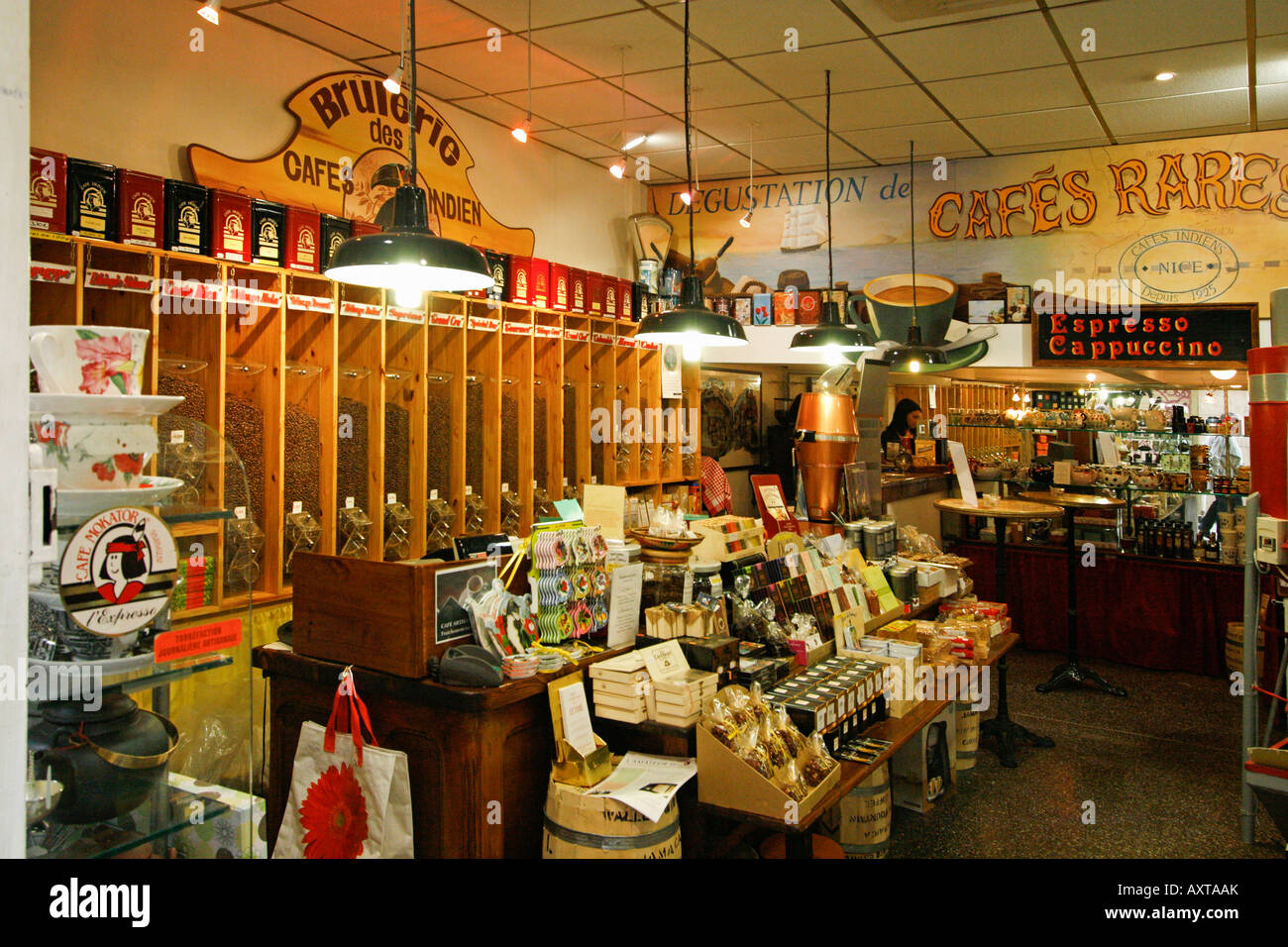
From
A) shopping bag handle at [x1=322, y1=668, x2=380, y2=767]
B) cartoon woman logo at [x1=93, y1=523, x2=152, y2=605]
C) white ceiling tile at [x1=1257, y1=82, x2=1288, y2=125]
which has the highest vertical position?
white ceiling tile at [x1=1257, y1=82, x2=1288, y2=125]

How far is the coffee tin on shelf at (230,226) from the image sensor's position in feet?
12.8

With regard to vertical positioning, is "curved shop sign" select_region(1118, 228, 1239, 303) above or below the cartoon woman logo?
above

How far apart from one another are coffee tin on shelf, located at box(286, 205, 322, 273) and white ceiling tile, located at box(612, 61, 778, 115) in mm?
2045

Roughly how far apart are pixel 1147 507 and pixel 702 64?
14.5 feet

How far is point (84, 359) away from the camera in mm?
1628

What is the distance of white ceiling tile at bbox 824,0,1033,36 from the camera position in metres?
4.25

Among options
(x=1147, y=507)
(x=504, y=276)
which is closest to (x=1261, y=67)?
(x=1147, y=507)

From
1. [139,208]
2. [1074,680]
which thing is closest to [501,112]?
[139,208]

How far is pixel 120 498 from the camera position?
1.66 m

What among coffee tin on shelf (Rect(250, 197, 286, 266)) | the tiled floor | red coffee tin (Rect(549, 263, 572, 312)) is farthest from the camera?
red coffee tin (Rect(549, 263, 572, 312))

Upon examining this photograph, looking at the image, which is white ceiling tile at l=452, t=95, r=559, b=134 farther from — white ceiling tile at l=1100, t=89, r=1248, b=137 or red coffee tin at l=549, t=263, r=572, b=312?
white ceiling tile at l=1100, t=89, r=1248, b=137

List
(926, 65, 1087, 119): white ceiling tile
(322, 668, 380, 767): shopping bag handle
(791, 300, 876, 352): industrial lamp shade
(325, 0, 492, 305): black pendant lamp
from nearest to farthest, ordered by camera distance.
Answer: (325, 0, 492, 305): black pendant lamp
(322, 668, 380, 767): shopping bag handle
(791, 300, 876, 352): industrial lamp shade
(926, 65, 1087, 119): white ceiling tile

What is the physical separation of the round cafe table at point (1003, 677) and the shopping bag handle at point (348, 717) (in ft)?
11.2

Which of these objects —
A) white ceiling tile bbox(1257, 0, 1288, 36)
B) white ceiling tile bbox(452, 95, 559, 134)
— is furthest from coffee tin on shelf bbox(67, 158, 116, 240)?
white ceiling tile bbox(1257, 0, 1288, 36)
